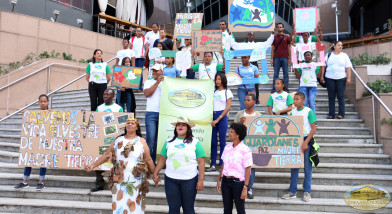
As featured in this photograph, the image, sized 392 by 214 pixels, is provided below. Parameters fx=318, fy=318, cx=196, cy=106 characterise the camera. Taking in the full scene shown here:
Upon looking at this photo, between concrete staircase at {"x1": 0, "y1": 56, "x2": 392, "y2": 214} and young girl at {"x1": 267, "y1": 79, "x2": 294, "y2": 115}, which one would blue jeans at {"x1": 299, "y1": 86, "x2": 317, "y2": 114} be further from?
young girl at {"x1": 267, "y1": 79, "x2": 294, "y2": 115}

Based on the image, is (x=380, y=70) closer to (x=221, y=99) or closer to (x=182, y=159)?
(x=221, y=99)

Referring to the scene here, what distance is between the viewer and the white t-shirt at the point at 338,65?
8000 millimetres

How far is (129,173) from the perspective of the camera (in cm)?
420

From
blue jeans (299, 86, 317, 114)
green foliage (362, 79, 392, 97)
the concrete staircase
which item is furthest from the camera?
green foliage (362, 79, 392, 97)

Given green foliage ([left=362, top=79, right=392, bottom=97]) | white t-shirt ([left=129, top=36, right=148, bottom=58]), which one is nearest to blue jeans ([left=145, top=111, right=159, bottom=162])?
white t-shirt ([left=129, top=36, right=148, bottom=58])

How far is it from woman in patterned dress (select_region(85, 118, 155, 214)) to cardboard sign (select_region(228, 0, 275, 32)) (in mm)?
5787

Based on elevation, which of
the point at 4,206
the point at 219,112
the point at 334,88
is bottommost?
the point at 4,206

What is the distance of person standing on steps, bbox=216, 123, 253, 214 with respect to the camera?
419 cm

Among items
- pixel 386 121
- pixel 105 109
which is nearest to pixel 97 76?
pixel 105 109

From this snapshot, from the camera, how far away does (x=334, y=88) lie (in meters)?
8.05

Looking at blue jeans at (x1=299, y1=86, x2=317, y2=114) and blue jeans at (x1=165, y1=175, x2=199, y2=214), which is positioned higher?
blue jeans at (x1=299, y1=86, x2=317, y2=114)

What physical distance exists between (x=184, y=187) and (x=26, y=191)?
140 inches

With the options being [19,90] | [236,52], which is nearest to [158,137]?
[236,52]

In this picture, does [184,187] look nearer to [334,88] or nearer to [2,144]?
[334,88]
